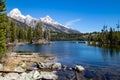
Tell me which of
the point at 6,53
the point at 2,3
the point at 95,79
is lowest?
the point at 95,79

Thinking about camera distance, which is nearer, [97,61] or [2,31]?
[2,31]

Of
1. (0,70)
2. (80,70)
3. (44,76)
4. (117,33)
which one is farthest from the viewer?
(117,33)

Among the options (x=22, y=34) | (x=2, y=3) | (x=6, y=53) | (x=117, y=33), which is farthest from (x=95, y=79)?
(x=22, y=34)

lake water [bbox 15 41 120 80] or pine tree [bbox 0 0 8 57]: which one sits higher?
pine tree [bbox 0 0 8 57]

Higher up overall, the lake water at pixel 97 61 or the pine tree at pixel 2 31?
the pine tree at pixel 2 31

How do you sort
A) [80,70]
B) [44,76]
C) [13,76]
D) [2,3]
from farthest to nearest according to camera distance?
[2,3], [80,70], [44,76], [13,76]

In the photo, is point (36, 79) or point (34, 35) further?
point (34, 35)

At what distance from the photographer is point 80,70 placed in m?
44.5

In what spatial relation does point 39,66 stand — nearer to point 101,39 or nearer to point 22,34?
point 22,34

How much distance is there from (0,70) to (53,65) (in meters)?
14.0

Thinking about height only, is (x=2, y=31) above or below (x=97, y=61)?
above

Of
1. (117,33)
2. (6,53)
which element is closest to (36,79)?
(6,53)

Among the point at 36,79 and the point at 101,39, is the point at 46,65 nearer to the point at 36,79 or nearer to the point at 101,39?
the point at 36,79

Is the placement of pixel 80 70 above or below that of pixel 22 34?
below
